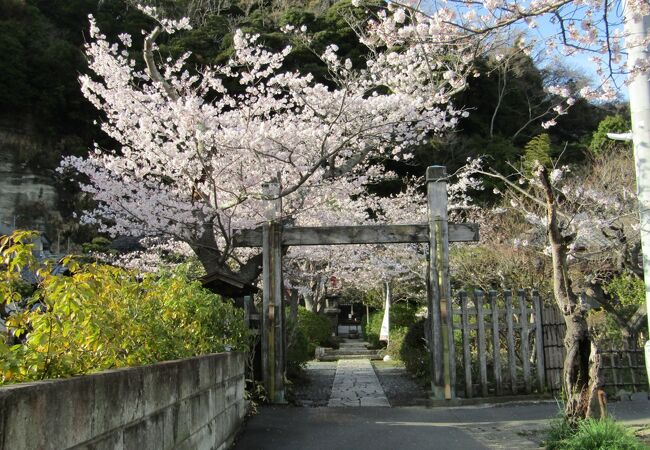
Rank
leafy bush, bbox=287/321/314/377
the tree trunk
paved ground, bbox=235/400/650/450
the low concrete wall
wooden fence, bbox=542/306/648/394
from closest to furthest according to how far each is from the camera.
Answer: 1. the low concrete wall
2. the tree trunk
3. paved ground, bbox=235/400/650/450
4. wooden fence, bbox=542/306/648/394
5. leafy bush, bbox=287/321/314/377

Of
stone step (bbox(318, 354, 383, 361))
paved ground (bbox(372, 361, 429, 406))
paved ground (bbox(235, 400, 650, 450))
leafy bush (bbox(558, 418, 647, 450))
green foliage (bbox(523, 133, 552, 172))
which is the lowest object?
stone step (bbox(318, 354, 383, 361))

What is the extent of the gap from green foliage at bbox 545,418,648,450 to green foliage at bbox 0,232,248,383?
3.90 m

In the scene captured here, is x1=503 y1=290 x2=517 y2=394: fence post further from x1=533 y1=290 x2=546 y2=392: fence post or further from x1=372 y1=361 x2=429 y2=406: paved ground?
x1=372 y1=361 x2=429 y2=406: paved ground

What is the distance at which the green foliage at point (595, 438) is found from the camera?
5239 millimetres

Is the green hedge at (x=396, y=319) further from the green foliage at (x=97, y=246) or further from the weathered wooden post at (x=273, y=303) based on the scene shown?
the weathered wooden post at (x=273, y=303)

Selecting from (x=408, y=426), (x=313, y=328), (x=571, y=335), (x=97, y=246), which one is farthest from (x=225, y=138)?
(x=313, y=328)

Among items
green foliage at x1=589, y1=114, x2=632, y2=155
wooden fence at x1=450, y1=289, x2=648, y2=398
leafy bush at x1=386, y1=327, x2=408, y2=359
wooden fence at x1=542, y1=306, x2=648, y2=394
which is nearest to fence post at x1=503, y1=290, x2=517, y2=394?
wooden fence at x1=450, y1=289, x2=648, y2=398

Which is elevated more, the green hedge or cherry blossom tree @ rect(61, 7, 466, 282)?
→ cherry blossom tree @ rect(61, 7, 466, 282)

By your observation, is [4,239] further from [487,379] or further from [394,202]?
[394,202]

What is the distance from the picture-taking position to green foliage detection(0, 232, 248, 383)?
2.74 metres

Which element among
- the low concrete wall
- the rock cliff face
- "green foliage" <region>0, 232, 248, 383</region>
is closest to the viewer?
the low concrete wall

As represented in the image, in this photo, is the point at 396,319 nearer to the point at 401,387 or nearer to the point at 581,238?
the point at 581,238

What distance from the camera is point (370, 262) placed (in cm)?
2019

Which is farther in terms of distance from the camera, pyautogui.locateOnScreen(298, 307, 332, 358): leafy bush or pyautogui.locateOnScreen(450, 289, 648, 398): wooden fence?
pyautogui.locateOnScreen(298, 307, 332, 358): leafy bush
